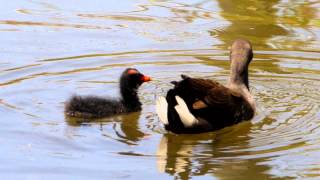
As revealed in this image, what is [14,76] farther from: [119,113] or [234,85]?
[234,85]

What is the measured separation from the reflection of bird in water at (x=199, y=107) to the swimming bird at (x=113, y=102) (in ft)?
3.23

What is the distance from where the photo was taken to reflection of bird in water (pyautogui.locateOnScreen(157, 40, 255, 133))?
8852 mm

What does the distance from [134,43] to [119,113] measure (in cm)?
243

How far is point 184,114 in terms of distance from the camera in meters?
8.91

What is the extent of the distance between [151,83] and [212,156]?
2.70 m

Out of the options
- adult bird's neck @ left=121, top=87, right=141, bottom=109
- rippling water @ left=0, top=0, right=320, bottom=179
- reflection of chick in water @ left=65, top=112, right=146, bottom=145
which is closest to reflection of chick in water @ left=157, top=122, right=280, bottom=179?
rippling water @ left=0, top=0, right=320, bottom=179

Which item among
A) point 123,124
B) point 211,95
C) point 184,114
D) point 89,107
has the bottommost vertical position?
point 123,124

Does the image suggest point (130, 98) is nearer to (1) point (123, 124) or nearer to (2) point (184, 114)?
(1) point (123, 124)

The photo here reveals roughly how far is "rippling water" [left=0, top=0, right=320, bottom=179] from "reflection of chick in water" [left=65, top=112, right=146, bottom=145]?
0.7 inches

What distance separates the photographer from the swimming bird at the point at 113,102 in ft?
32.1

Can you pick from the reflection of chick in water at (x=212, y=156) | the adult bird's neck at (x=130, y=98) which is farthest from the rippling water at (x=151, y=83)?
the adult bird's neck at (x=130, y=98)

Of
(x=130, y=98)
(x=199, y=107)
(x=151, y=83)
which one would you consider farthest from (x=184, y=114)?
(x=151, y=83)

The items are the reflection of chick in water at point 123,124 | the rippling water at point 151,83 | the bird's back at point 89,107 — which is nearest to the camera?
the rippling water at point 151,83

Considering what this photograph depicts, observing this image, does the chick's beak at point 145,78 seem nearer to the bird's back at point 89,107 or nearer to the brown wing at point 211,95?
the bird's back at point 89,107
